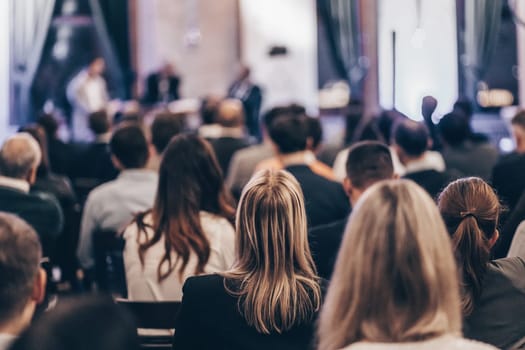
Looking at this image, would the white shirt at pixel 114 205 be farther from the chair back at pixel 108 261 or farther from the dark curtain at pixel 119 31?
the dark curtain at pixel 119 31

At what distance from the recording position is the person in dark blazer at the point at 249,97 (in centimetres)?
1293

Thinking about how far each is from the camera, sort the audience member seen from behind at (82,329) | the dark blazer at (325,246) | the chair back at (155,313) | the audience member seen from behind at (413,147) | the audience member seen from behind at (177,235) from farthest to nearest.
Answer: the audience member seen from behind at (413,147), the dark blazer at (325,246), the audience member seen from behind at (177,235), the chair back at (155,313), the audience member seen from behind at (82,329)

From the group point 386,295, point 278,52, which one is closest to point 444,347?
point 386,295

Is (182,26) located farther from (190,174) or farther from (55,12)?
(190,174)

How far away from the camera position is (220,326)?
92.9 inches

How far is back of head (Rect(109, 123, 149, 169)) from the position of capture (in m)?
4.50

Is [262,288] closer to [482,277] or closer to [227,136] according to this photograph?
[482,277]

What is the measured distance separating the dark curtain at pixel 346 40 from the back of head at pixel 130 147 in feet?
30.3

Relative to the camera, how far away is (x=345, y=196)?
4.38 metres

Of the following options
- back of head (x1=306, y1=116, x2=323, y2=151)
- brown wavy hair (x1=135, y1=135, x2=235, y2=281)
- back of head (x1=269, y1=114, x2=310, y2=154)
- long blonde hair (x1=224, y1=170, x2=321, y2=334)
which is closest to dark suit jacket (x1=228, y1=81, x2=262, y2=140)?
back of head (x1=306, y1=116, x2=323, y2=151)

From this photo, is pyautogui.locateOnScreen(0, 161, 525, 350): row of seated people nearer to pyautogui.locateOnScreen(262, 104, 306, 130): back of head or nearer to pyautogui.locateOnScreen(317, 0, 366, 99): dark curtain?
pyautogui.locateOnScreen(262, 104, 306, 130): back of head

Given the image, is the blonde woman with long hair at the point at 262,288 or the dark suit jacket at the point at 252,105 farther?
the dark suit jacket at the point at 252,105

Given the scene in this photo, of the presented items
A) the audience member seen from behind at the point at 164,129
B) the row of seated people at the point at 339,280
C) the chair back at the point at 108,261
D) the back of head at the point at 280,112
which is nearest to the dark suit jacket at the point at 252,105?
the back of head at the point at 280,112

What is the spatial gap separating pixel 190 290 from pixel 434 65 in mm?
1344
